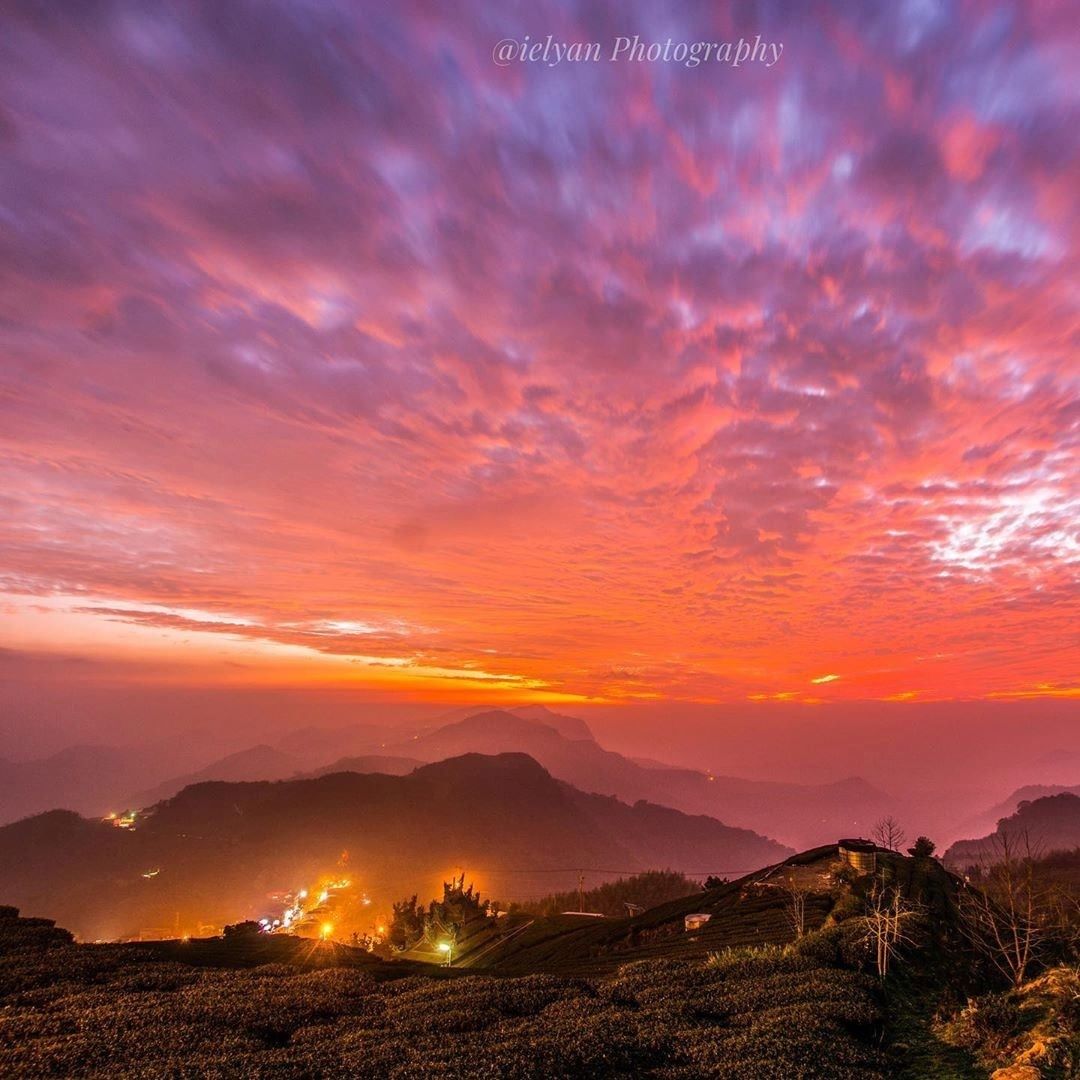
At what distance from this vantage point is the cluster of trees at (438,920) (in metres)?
78.3

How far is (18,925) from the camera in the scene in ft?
131

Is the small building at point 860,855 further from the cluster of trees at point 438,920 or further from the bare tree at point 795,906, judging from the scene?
the cluster of trees at point 438,920

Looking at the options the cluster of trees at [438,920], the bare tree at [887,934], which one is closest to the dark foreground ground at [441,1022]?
the bare tree at [887,934]

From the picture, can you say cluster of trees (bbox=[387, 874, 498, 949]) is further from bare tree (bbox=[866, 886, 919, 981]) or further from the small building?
bare tree (bbox=[866, 886, 919, 981])

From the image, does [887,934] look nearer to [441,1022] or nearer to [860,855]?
[441,1022]

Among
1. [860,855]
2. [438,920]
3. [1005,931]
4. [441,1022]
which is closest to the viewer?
[441,1022]

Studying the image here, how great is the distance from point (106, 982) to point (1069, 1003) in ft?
147

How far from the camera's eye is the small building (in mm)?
54562

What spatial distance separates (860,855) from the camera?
185 ft

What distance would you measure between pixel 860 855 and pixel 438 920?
55.7m

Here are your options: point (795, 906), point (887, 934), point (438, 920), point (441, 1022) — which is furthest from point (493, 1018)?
point (438, 920)

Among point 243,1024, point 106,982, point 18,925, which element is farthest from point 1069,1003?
point 18,925

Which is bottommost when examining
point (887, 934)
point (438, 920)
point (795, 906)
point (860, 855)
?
point (438, 920)

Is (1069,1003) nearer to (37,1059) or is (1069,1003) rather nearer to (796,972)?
(796,972)
